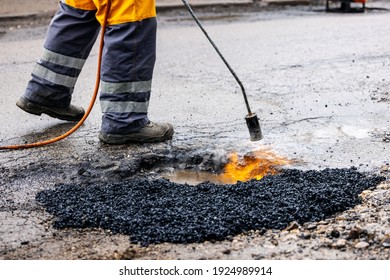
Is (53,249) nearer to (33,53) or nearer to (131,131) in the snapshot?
(131,131)

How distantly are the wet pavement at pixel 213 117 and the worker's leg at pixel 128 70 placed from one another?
0.38 ft

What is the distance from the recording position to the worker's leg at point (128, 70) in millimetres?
3785

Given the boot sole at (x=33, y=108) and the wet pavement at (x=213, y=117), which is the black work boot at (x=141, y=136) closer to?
the wet pavement at (x=213, y=117)

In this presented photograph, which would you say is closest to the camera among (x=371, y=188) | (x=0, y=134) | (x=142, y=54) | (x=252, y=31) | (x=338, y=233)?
(x=338, y=233)

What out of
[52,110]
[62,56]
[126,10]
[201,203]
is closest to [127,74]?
[126,10]

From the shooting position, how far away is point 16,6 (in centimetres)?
945

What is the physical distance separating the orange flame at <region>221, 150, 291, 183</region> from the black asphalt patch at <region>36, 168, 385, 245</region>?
0.61ft

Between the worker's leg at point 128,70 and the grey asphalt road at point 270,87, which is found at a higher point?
the worker's leg at point 128,70

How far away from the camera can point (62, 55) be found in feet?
13.7

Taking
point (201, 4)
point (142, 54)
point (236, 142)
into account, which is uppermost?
point (142, 54)

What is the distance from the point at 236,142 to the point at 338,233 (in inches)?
52.3

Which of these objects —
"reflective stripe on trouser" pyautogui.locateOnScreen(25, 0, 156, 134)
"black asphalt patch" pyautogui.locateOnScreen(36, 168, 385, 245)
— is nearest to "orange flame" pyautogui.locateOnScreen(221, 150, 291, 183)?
"black asphalt patch" pyautogui.locateOnScreen(36, 168, 385, 245)

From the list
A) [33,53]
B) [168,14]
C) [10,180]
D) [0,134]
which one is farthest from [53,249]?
[168,14]

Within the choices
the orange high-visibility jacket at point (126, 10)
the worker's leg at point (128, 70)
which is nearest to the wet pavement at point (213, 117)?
the worker's leg at point (128, 70)
